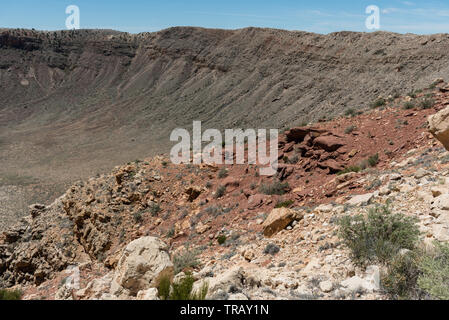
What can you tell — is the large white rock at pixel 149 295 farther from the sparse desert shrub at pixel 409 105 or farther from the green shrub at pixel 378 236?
the sparse desert shrub at pixel 409 105

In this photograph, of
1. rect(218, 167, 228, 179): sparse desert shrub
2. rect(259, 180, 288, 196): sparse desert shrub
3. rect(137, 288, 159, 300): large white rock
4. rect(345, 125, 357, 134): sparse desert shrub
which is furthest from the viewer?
rect(218, 167, 228, 179): sparse desert shrub

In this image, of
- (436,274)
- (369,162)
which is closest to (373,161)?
(369,162)

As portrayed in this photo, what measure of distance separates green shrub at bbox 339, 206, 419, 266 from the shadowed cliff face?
76.2 ft

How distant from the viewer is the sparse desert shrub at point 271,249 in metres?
6.74

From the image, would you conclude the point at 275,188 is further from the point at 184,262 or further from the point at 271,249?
the point at 184,262

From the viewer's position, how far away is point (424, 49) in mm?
29875

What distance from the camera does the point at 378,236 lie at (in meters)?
5.15

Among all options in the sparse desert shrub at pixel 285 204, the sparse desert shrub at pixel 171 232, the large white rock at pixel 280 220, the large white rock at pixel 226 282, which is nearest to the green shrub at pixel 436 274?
the large white rock at pixel 226 282

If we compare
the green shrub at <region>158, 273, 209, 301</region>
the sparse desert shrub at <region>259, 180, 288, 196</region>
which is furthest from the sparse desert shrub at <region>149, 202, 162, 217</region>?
the green shrub at <region>158, 273, 209, 301</region>

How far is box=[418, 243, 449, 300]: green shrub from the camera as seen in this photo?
3760 mm

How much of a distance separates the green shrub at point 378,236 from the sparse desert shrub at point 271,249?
5.42 feet

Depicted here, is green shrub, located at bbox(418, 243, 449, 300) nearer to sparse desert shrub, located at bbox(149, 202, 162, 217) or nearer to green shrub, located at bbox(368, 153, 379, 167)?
green shrub, located at bbox(368, 153, 379, 167)
